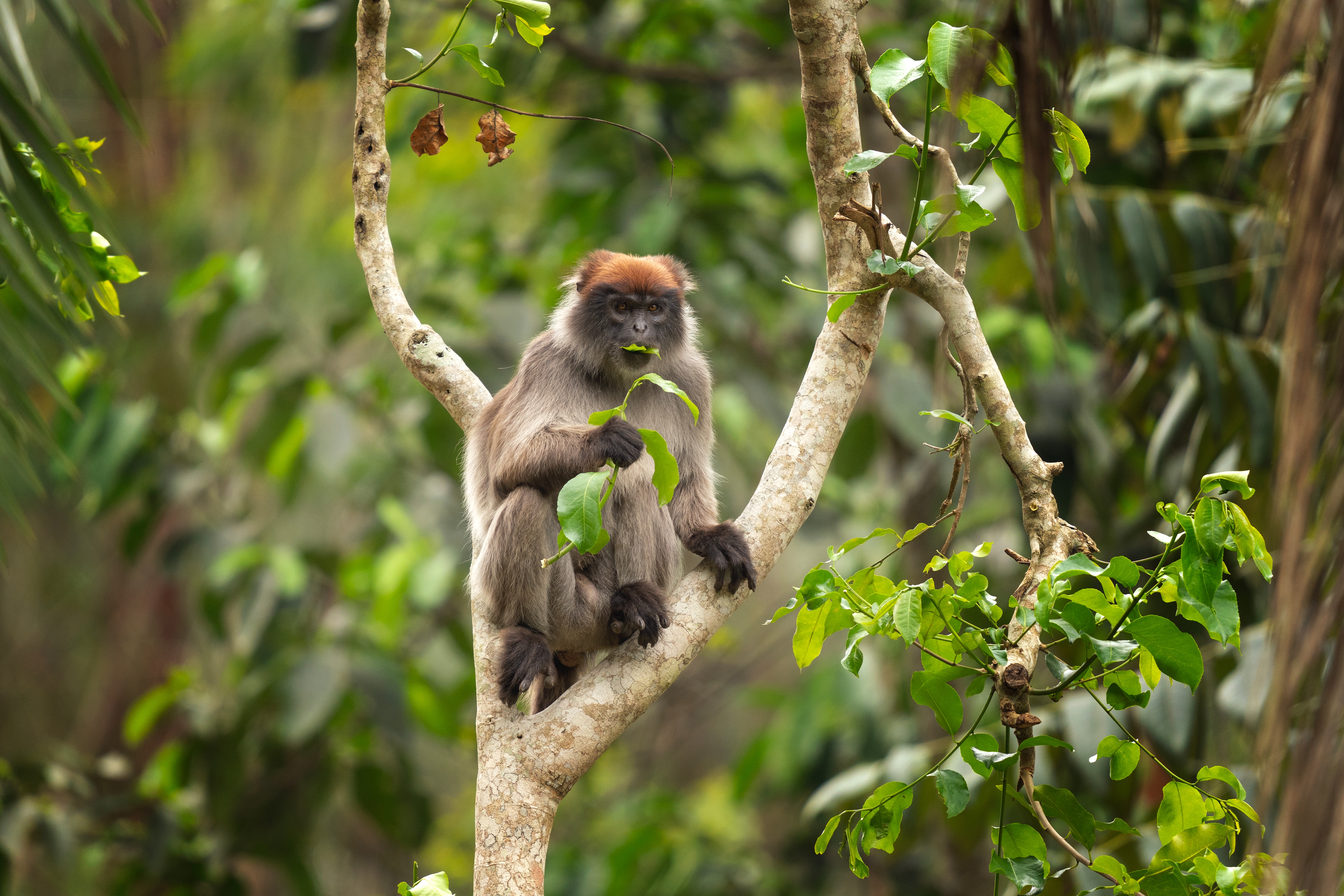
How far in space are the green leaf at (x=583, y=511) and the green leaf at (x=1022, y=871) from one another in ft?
2.97

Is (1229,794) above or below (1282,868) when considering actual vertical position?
below

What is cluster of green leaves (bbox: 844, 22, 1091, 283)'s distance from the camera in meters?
2.05

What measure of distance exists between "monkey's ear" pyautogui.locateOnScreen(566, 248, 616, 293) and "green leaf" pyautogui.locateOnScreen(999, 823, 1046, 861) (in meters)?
2.32

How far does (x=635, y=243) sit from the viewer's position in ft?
18.4

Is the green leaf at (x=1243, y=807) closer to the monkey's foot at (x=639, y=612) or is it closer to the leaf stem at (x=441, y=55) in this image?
the monkey's foot at (x=639, y=612)

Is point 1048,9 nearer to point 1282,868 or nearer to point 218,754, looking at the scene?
point 1282,868

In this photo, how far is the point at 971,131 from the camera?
2.14m

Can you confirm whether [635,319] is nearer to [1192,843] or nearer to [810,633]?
[810,633]

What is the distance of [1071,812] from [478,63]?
77.8 inches

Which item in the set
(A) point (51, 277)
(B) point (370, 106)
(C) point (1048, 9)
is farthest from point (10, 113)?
(C) point (1048, 9)

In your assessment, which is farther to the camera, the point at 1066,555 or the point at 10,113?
the point at 1066,555

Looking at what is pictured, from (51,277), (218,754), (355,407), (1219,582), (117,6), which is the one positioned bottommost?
(218,754)

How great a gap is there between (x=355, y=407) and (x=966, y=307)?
3822mm

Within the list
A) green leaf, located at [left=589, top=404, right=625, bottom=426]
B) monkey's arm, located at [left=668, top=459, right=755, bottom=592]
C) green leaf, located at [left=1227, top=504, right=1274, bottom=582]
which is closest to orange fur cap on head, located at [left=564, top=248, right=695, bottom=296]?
monkey's arm, located at [left=668, top=459, right=755, bottom=592]
